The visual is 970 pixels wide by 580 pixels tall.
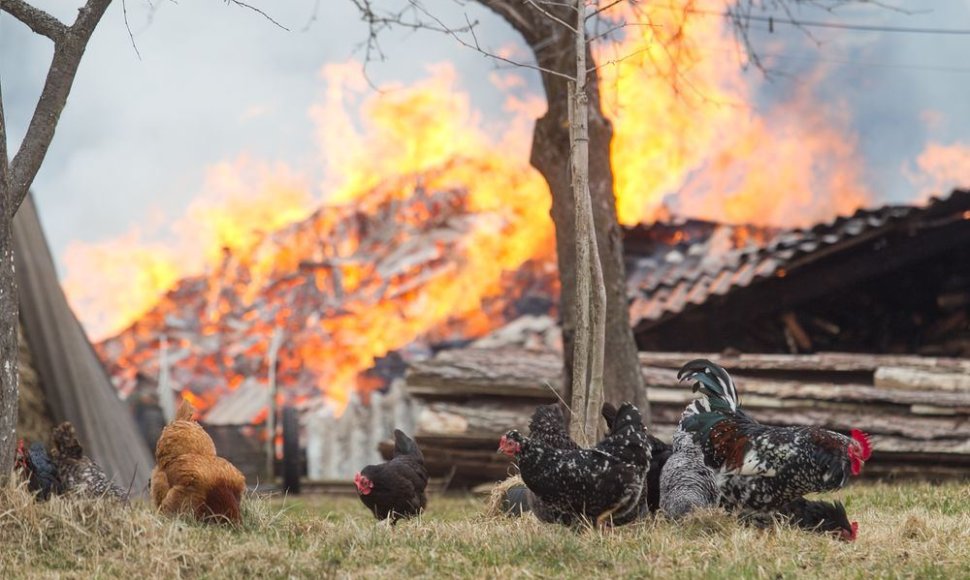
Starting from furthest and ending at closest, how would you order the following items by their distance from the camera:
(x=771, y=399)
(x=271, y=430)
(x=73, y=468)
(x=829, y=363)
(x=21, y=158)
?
(x=271, y=430), (x=829, y=363), (x=771, y=399), (x=73, y=468), (x=21, y=158)

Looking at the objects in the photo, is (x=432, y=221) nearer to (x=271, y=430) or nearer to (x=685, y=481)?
(x=271, y=430)

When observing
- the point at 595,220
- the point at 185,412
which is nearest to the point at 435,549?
the point at 185,412

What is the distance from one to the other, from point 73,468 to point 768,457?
460cm

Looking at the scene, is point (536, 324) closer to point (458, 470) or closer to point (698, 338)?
point (698, 338)

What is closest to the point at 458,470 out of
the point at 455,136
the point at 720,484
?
the point at 720,484

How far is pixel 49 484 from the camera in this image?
7.35 m

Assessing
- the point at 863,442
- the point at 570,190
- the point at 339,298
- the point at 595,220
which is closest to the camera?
the point at 863,442

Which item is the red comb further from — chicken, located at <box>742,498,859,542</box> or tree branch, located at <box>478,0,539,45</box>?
tree branch, located at <box>478,0,539,45</box>

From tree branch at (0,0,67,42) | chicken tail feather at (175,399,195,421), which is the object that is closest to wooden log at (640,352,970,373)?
chicken tail feather at (175,399,195,421)

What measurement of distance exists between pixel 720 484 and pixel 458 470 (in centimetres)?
621

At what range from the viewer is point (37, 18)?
23.4 feet

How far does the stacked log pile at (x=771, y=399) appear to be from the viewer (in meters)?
11.4

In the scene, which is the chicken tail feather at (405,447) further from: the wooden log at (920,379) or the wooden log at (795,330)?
the wooden log at (795,330)

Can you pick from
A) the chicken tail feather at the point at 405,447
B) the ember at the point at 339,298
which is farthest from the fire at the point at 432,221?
the chicken tail feather at the point at 405,447
